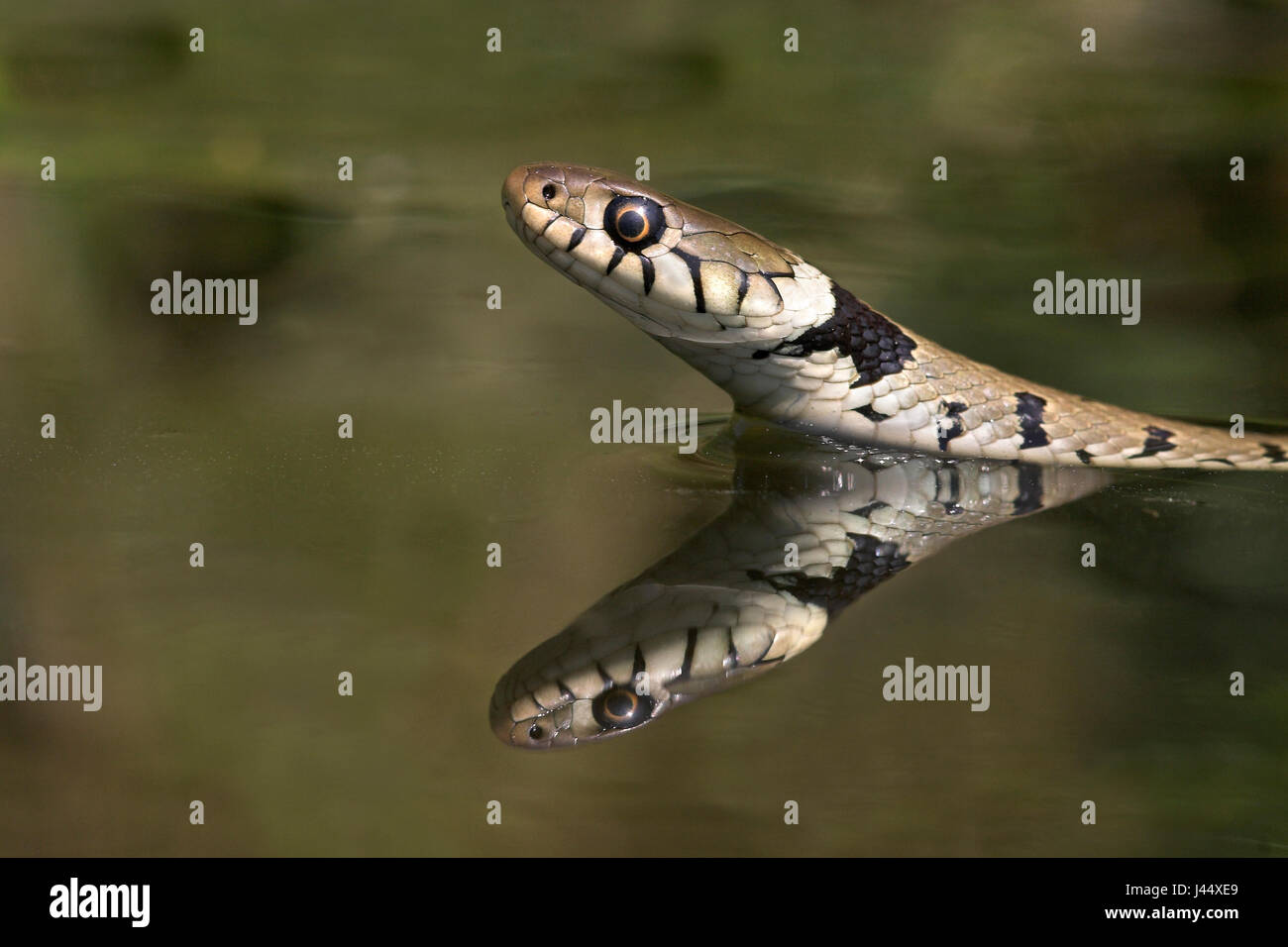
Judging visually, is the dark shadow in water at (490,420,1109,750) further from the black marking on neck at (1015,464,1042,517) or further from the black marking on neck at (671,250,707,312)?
the black marking on neck at (671,250,707,312)

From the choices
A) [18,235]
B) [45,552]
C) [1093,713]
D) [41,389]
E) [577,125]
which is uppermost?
[577,125]

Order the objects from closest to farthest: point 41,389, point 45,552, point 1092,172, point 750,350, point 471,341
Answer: point 45,552 < point 750,350 < point 41,389 < point 471,341 < point 1092,172

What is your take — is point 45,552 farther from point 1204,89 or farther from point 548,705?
point 1204,89

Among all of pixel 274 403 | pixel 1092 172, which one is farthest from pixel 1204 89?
pixel 274 403

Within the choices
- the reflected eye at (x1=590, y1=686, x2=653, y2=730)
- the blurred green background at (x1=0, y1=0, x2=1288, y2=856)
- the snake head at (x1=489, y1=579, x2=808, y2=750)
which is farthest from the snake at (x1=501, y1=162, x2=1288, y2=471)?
the reflected eye at (x1=590, y1=686, x2=653, y2=730)

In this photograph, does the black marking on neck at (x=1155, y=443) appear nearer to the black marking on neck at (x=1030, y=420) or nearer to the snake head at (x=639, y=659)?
the black marking on neck at (x=1030, y=420)

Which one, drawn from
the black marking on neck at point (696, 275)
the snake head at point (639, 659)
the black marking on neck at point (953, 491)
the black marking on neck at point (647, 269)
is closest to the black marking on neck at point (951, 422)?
the black marking on neck at point (953, 491)
